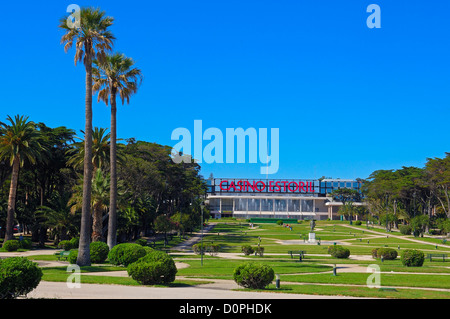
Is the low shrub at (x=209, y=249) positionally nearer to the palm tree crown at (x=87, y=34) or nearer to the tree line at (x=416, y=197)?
the palm tree crown at (x=87, y=34)

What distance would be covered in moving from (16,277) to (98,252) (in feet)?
67.2

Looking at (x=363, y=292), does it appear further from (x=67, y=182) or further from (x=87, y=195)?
(x=67, y=182)

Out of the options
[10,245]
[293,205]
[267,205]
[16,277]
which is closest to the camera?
[16,277]

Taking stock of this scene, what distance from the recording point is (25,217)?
57844mm

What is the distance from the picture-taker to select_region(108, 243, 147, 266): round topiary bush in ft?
107

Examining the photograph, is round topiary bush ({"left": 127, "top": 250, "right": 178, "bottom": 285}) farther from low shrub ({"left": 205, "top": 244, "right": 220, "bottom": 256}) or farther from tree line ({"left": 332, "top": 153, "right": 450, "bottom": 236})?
tree line ({"left": 332, "top": 153, "right": 450, "bottom": 236})

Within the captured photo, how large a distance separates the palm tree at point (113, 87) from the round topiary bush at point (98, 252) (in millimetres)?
2835

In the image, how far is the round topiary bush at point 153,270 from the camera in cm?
2170

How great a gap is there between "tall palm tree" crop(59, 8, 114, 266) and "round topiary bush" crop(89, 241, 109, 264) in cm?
269

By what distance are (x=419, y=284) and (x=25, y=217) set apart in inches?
1985

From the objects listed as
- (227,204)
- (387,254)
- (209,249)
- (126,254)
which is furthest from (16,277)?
(227,204)

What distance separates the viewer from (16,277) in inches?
619
